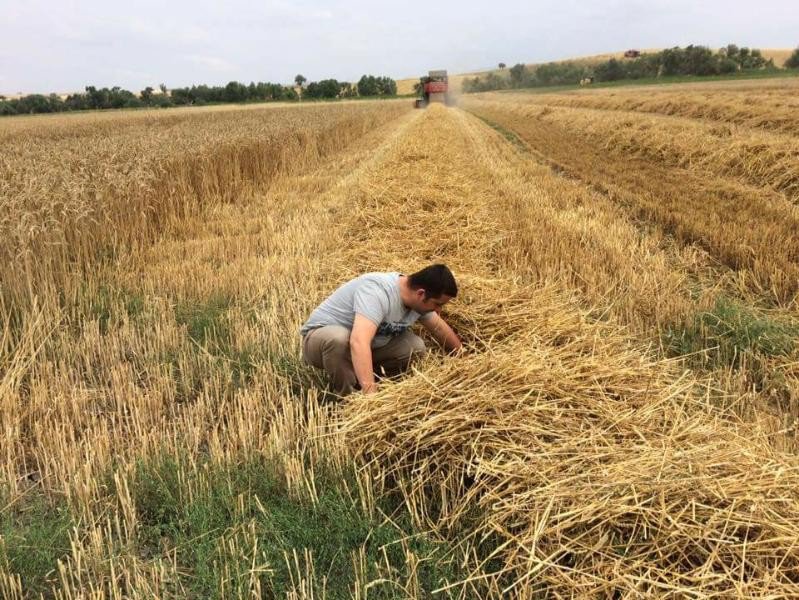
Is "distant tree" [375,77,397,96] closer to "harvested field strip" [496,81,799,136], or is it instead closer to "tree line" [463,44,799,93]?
"tree line" [463,44,799,93]

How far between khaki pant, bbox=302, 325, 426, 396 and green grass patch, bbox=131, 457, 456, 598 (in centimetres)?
85

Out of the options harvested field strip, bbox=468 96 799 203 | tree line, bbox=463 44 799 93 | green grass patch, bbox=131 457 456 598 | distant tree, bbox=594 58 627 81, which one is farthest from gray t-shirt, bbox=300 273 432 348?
distant tree, bbox=594 58 627 81

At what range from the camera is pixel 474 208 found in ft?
27.1

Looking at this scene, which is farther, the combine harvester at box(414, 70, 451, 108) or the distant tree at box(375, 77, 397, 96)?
the distant tree at box(375, 77, 397, 96)

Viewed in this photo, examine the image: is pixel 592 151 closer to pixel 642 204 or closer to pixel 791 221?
pixel 642 204

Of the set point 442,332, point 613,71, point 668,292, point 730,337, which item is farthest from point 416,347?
point 613,71

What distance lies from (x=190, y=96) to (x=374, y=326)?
8513cm

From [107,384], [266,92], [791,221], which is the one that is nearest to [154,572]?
[107,384]

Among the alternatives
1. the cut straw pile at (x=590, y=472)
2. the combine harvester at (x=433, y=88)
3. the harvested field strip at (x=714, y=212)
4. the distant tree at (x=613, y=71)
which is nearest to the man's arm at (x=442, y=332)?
the cut straw pile at (x=590, y=472)

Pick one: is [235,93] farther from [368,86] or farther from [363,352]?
[363,352]

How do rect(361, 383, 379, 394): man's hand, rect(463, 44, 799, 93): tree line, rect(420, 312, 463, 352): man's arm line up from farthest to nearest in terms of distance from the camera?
1. rect(463, 44, 799, 93): tree line
2. rect(420, 312, 463, 352): man's arm
3. rect(361, 383, 379, 394): man's hand

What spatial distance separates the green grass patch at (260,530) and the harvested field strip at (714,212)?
13.9ft

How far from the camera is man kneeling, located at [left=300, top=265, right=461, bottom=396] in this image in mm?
3383

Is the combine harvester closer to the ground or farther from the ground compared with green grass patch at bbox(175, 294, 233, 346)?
farther from the ground
